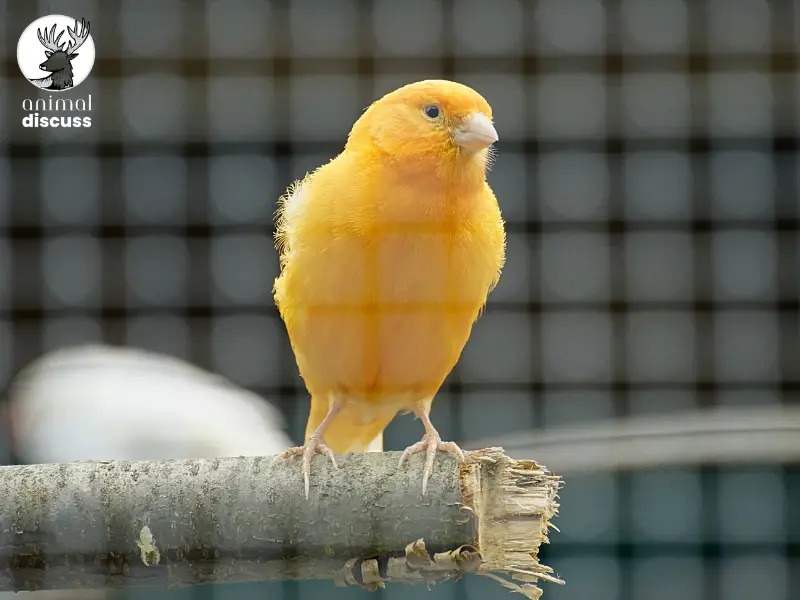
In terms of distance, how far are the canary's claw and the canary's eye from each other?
0.56 m

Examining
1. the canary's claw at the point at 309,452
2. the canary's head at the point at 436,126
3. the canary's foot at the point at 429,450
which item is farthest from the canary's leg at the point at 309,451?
the canary's head at the point at 436,126

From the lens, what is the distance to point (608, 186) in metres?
1.92

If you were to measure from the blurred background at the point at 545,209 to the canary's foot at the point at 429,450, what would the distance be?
0.27m

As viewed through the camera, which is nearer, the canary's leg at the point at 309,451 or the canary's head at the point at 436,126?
the canary's leg at the point at 309,451

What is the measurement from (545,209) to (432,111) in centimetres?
42

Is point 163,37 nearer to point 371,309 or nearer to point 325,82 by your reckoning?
point 325,82

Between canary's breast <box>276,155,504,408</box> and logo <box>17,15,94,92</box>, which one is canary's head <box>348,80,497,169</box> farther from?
logo <box>17,15,94,92</box>

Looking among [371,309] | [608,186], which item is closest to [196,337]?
[371,309]

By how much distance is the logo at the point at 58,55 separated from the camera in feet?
6.12

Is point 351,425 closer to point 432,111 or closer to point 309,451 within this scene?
point 309,451

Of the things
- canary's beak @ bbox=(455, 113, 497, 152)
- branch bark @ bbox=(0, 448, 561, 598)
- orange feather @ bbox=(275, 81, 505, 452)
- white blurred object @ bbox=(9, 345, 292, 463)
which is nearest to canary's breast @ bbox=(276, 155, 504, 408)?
orange feather @ bbox=(275, 81, 505, 452)

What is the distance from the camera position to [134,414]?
2418 millimetres

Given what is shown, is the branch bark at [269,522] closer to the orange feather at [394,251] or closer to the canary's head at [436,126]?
the orange feather at [394,251]

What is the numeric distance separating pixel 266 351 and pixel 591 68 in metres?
0.89
